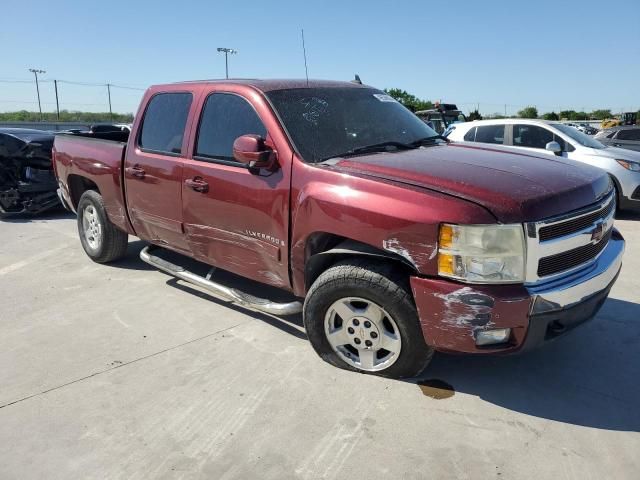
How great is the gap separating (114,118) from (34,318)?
60.1 metres

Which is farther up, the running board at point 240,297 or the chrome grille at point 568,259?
the chrome grille at point 568,259

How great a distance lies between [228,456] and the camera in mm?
2611

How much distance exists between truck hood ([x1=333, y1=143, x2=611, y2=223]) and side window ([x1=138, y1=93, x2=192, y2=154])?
66.9 inches

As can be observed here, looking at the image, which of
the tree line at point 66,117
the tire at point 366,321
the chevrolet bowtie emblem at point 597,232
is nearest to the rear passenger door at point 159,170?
the tire at point 366,321

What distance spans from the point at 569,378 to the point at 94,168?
4651 mm

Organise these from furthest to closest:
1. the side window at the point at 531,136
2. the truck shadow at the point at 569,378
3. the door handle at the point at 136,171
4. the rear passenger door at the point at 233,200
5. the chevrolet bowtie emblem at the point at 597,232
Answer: the side window at the point at 531,136 < the door handle at the point at 136,171 < the rear passenger door at the point at 233,200 < the chevrolet bowtie emblem at the point at 597,232 < the truck shadow at the point at 569,378

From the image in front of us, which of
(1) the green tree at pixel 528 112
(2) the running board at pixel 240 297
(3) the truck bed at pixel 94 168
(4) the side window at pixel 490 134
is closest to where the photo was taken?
(2) the running board at pixel 240 297

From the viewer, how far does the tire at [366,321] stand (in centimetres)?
297

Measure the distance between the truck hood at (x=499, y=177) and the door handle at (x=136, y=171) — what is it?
2160mm

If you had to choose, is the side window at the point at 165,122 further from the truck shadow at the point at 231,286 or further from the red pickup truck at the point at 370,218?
the truck shadow at the point at 231,286

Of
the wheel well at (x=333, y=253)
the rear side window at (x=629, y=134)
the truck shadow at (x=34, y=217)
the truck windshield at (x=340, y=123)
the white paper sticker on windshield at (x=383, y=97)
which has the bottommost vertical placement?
the truck shadow at (x=34, y=217)

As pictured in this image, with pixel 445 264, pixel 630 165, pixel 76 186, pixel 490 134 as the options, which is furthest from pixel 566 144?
pixel 76 186

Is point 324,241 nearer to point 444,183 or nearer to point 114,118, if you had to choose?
point 444,183

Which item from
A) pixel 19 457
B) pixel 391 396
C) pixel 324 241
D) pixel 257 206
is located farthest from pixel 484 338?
pixel 19 457
